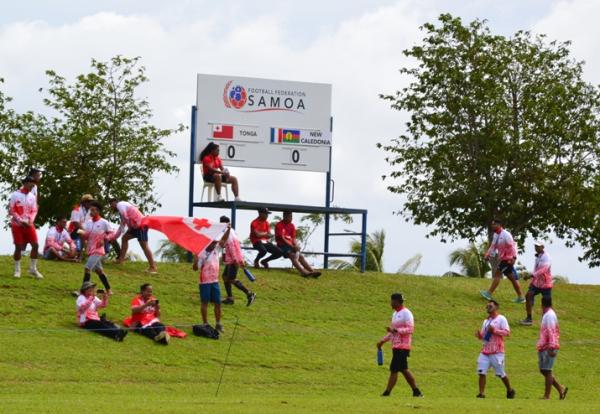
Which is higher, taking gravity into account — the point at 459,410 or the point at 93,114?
the point at 93,114

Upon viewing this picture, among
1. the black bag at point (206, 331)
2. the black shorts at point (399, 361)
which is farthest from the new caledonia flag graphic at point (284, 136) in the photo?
the black shorts at point (399, 361)

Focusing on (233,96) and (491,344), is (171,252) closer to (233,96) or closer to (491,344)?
(233,96)

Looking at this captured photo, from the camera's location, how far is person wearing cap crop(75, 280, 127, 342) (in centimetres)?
2859

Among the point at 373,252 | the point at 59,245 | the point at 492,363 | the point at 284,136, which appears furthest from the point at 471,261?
the point at 492,363

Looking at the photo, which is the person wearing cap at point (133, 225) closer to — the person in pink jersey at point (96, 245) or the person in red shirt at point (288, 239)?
the person in pink jersey at point (96, 245)

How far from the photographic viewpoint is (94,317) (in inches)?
1141

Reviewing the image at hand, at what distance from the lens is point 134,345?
28.7 meters

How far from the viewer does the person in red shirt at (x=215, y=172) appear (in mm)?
39000

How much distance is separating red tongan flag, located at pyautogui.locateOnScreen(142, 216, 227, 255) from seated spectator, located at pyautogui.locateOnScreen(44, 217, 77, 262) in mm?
4317

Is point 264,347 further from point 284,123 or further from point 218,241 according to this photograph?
point 284,123

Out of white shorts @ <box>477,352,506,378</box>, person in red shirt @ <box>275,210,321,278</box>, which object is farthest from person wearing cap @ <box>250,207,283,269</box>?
white shorts @ <box>477,352,506,378</box>

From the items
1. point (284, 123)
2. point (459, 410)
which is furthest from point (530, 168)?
point (459, 410)

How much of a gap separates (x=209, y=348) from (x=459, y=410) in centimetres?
892

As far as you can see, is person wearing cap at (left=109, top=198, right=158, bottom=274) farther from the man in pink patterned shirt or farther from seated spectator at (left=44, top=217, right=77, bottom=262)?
the man in pink patterned shirt
